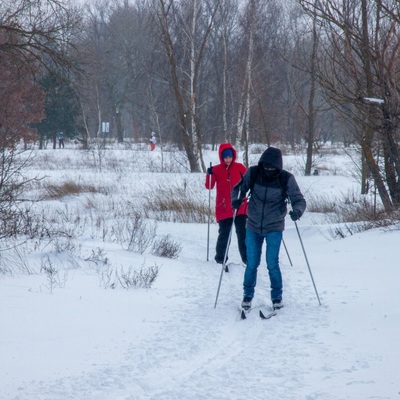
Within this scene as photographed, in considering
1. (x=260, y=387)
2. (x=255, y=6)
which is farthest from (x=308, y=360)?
(x=255, y=6)

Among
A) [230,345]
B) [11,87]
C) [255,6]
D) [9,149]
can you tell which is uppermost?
[255,6]

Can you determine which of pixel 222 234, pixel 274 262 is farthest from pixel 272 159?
pixel 222 234

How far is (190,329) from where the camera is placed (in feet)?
18.0

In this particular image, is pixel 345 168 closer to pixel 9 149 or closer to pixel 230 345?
pixel 9 149

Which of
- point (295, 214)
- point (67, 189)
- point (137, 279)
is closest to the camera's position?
point (295, 214)

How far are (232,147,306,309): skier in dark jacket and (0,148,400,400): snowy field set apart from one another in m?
0.39

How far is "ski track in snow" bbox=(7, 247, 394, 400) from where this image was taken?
395 cm

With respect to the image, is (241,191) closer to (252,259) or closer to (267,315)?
(252,259)

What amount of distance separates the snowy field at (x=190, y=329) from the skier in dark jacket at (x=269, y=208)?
0.39m

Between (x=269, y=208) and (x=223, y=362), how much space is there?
1.99 m

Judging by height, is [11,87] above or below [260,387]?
above

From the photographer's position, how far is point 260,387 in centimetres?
405

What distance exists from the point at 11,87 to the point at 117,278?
4497 millimetres

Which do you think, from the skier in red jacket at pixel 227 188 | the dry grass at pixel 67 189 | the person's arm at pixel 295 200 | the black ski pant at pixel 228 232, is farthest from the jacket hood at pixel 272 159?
the dry grass at pixel 67 189
